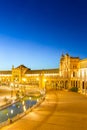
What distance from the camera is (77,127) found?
27969 millimetres

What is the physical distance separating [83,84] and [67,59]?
16.6 metres

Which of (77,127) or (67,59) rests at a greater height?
(67,59)

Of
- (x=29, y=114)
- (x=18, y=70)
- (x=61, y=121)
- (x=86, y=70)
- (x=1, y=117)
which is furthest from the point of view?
(x=18, y=70)

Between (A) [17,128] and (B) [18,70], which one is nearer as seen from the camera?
(A) [17,128]

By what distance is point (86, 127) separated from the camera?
28.0m

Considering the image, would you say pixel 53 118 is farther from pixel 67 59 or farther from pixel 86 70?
pixel 67 59

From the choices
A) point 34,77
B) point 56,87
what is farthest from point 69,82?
point 34,77

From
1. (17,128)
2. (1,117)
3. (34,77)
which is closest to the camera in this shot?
(17,128)

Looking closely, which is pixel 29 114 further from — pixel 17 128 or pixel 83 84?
pixel 83 84

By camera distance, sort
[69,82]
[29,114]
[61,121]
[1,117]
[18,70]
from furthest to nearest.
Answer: [18,70]
[69,82]
[1,117]
[29,114]
[61,121]

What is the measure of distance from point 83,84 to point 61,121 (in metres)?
47.0

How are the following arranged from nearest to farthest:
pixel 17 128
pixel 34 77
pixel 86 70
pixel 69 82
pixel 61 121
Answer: pixel 17 128 < pixel 61 121 < pixel 86 70 < pixel 69 82 < pixel 34 77

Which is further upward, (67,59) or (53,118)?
(67,59)

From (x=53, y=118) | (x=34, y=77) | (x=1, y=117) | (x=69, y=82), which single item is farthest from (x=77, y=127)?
(x=34, y=77)
